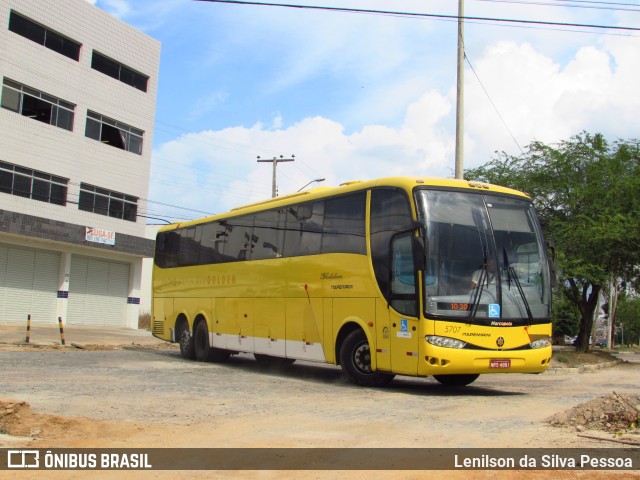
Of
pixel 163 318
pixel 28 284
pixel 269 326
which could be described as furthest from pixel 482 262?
pixel 28 284

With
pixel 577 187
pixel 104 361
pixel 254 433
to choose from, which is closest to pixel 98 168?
pixel 104 361

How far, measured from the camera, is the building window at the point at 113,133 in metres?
36.1

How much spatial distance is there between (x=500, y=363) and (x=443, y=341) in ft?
3.68

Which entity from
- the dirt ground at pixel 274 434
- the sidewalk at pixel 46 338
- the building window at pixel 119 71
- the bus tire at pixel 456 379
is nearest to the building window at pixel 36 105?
the building window at pixel 119 71

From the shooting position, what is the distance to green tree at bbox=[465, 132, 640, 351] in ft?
81.0

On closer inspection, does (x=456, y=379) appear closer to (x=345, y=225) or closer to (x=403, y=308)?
(x=403, y=308)

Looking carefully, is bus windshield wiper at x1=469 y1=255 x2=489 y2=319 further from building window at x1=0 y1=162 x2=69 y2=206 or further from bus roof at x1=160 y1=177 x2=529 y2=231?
building window at x1=0 y1=162 x2=69 y2=206

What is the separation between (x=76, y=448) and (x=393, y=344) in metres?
6.48

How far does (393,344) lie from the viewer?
12008 millimetres

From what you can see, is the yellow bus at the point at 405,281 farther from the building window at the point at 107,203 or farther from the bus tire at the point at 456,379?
the building window at the point at 107,203

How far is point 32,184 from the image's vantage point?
106ft

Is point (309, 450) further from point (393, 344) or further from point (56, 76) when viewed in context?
point (56, 76)

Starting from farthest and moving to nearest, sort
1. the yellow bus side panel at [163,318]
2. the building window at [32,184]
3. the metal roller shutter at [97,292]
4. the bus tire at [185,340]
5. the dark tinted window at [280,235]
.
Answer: the metal roller shutter at [97,292] → the building window at [32,184] → the yellow bus side panel at [163,318] → the bus tire at [185,340] → the dark tinted window at [280,235]

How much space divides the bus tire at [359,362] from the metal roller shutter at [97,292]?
26387 mm
